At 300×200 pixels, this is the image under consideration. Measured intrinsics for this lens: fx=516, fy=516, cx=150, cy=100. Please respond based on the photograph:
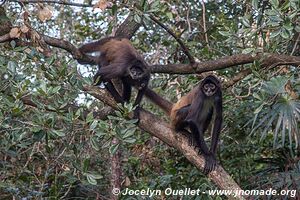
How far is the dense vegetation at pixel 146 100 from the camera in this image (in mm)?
4055

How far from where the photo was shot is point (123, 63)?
236 inches

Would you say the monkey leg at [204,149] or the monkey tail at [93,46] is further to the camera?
the monkey tail at [93,46]

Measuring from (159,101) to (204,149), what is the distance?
145cm

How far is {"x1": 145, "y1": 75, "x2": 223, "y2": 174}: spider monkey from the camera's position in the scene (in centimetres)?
527

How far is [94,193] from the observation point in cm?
705

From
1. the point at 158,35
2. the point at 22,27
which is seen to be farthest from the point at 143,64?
the point at 22,27

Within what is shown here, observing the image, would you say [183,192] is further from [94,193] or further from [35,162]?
[35,162]

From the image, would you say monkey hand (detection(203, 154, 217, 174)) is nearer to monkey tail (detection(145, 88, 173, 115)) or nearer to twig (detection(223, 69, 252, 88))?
twig (detection(223, 69, 252, 88))

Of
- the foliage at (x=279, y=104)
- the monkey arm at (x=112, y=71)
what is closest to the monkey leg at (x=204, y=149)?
the foliage at (x=279, y=104)

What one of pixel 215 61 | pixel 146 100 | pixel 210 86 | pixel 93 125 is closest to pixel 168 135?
pixel 93 125

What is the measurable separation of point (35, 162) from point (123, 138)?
3.40 m

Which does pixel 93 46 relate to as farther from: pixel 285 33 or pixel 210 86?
pixel 285 33

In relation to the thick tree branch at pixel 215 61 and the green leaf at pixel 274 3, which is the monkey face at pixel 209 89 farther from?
the green leaf at pixel 274 3

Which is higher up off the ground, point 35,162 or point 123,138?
point 35,162
